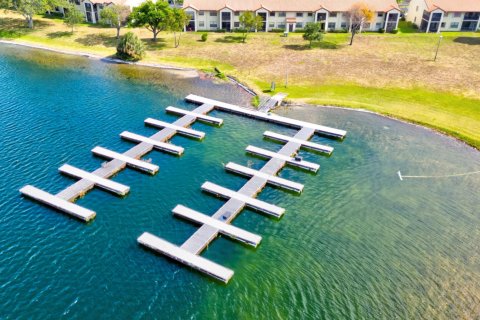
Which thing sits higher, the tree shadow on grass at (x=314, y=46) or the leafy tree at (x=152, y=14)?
the leafy tree at (x=152, y=14)

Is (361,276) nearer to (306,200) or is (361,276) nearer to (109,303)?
(306,200)

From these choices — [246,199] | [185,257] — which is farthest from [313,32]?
[185,257]

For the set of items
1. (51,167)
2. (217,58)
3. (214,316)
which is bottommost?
(214,316)

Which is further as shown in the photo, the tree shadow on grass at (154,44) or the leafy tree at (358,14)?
the leafy tree at (358,14)

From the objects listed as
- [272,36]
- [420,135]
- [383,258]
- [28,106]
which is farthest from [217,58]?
[383,258]

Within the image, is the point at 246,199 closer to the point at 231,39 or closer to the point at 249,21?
the point at 249,21

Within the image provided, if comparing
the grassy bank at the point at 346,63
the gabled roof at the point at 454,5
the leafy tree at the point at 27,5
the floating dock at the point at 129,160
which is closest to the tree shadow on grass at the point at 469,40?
the grassy bank at the point at 346,63

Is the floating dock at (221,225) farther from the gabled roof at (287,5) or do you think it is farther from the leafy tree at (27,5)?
the leafy tree at (27,5)

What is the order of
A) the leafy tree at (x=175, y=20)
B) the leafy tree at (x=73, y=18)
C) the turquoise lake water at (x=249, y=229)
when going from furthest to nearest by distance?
the leafy tree at (x=73, y=18)
the leafy tree at (x=175, y=20)
the turquoise lake water at (x=249, y=229)
